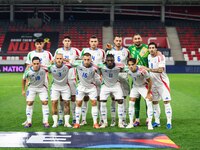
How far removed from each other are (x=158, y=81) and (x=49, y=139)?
3.50m

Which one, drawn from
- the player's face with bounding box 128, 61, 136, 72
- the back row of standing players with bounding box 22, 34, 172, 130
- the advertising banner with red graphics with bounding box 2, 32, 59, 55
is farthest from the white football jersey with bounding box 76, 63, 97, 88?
the advertising banner with red graphics with bounding box 2, 32, 59, 55

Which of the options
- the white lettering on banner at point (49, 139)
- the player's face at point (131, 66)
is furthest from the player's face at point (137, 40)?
the white lettering on banner at point (49, 139)

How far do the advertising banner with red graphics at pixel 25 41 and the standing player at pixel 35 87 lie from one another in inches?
1239

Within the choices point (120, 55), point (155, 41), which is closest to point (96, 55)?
point (120, 55)

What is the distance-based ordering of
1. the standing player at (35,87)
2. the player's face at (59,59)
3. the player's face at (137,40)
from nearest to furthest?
the player's face at (59,59), the standing player at (35,87), the player's face at (137,40)

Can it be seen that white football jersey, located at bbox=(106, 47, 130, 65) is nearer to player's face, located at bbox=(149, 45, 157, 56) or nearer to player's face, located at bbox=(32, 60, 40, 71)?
player's face, located at bbox=(149, 45, 157, 56)

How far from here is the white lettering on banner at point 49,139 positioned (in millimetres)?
7736

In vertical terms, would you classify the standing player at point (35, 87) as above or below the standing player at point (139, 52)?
below

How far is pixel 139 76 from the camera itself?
9.76 m

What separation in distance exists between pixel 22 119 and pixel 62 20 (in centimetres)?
3636

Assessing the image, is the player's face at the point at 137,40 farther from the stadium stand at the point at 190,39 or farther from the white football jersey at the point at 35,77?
the stadium stand at the point at 190,39

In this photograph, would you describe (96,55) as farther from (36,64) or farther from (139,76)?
(36,64)

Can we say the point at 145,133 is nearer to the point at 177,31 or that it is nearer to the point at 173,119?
the point at 173,119

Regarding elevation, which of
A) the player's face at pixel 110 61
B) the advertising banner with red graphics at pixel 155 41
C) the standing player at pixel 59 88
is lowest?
the standing player at pixel 59 88
